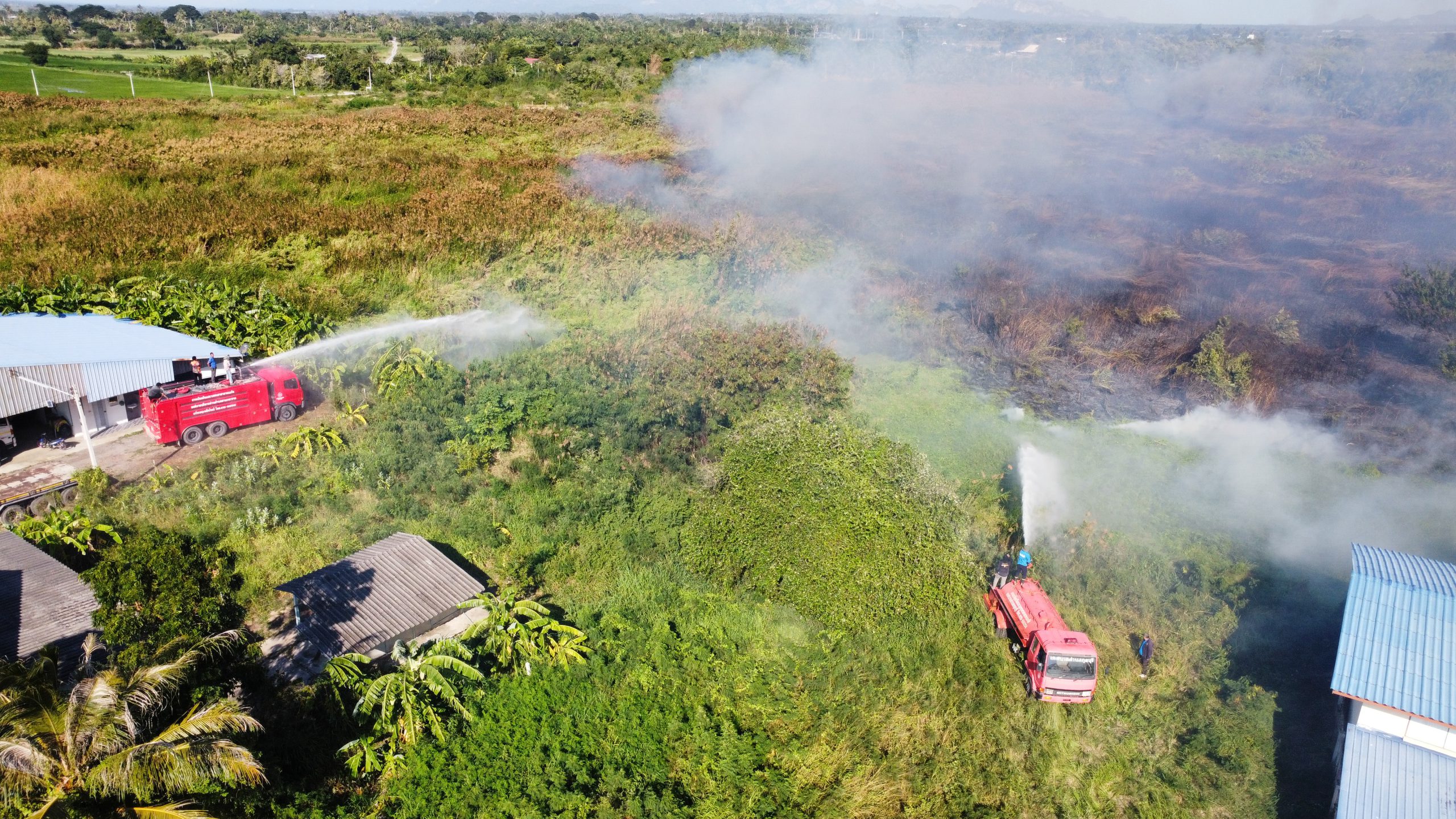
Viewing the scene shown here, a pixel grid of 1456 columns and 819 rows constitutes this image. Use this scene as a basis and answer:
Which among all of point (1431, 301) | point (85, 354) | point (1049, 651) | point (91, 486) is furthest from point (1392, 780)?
point (85, 354)

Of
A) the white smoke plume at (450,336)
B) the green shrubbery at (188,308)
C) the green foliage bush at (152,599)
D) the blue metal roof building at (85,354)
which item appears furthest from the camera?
the white smoke plume at (450,336)

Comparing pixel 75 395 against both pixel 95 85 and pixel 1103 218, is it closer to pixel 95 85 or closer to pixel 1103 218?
pixel 1103 218

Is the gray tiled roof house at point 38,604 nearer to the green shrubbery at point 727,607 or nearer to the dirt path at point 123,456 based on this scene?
the green shrubbery at point 727,607

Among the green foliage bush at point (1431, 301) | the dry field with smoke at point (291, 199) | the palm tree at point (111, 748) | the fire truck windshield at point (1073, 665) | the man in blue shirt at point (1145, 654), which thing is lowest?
the man in blue shirt at point (1145, 654)

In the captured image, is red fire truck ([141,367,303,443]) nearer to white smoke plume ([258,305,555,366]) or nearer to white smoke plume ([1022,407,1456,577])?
white smoke plume ([258,305,555,366])

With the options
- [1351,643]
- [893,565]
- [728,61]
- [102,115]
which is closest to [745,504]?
[893,565]

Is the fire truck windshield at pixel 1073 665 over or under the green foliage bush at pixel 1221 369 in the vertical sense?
under

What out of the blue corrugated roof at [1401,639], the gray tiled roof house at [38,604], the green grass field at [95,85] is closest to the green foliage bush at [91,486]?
the gray tiled roof house at [38,604]

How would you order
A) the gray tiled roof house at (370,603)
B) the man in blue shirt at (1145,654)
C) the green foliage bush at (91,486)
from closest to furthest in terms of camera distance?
1. the gray tiled roof house at (370,603)
2. the man in blue shirt at (1145,654)
3. the green foliage bush at (91,486)
